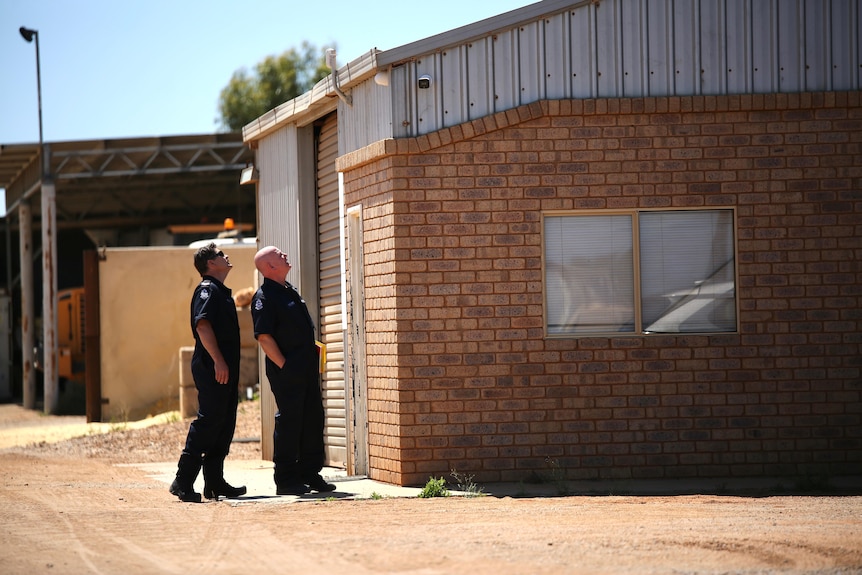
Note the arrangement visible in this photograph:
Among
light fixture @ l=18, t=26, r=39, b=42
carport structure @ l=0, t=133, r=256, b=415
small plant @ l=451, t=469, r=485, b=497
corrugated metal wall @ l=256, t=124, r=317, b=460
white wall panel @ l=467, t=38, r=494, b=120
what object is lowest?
small plant @ l=451, t=469, r=485, b=497

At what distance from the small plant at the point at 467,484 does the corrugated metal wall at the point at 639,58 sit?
301 cm

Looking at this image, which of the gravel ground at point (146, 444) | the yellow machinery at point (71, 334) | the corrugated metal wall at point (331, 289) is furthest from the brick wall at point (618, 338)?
the yellow machinery at point (71, 334)

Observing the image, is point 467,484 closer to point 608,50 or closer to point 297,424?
point 297,424

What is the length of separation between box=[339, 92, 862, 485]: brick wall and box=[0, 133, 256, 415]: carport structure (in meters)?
15.6

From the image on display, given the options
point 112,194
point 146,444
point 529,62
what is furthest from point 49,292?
point 529,62

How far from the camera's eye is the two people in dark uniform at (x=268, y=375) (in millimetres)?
9875

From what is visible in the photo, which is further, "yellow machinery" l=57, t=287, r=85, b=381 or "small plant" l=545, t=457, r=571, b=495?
"yellow machinery" l=57, t=287, r=85, b=381

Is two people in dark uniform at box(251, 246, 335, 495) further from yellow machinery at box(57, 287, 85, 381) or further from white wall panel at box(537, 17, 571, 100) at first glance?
yellow machinery at box(57, 287, 85, 381)

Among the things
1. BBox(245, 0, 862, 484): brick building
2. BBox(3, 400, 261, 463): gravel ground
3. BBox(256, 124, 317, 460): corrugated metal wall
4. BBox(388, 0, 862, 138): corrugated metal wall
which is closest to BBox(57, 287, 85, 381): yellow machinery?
BBox(3, 400, 261, 463): gravel ground

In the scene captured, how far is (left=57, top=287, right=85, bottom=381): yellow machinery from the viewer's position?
87.4ft

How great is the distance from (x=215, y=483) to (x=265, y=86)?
3557 cm

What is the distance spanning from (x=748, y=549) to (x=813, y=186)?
4.75 meters

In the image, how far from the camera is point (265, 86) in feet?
145

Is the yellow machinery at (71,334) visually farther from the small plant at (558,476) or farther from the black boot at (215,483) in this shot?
the small plant at (558,476)
